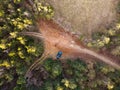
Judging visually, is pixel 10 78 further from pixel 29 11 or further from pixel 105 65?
pixel 105 65

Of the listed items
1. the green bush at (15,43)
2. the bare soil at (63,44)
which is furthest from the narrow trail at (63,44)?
the green bush at (15,43)

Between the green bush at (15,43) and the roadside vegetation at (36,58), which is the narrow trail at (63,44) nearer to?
the roadside vegetation at (36,58)

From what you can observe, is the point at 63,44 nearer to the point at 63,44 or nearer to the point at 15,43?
the point at 63,44

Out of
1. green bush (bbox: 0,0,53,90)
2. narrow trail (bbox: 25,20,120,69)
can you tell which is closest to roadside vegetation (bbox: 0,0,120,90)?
green bush (bbox: 0,0,53,90)

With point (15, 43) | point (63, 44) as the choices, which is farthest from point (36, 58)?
point (63, 44)

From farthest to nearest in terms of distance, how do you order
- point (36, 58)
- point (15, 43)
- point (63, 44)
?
point (63, 44) → point (36, 58) → point (15, 43)

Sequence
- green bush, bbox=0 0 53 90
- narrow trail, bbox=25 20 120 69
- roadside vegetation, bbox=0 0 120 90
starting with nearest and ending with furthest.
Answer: green bush, bbox=0 0 53 90, roadside vegetation, bbox=0 0 120 90, narrow trail, bbox=25 20 120 69

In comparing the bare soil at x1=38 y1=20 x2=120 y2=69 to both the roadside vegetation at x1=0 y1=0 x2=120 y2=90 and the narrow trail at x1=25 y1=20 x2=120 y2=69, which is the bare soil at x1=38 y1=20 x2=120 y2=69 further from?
the roadside vegetation at x1=0 y1=0 x2=120 y2=90
